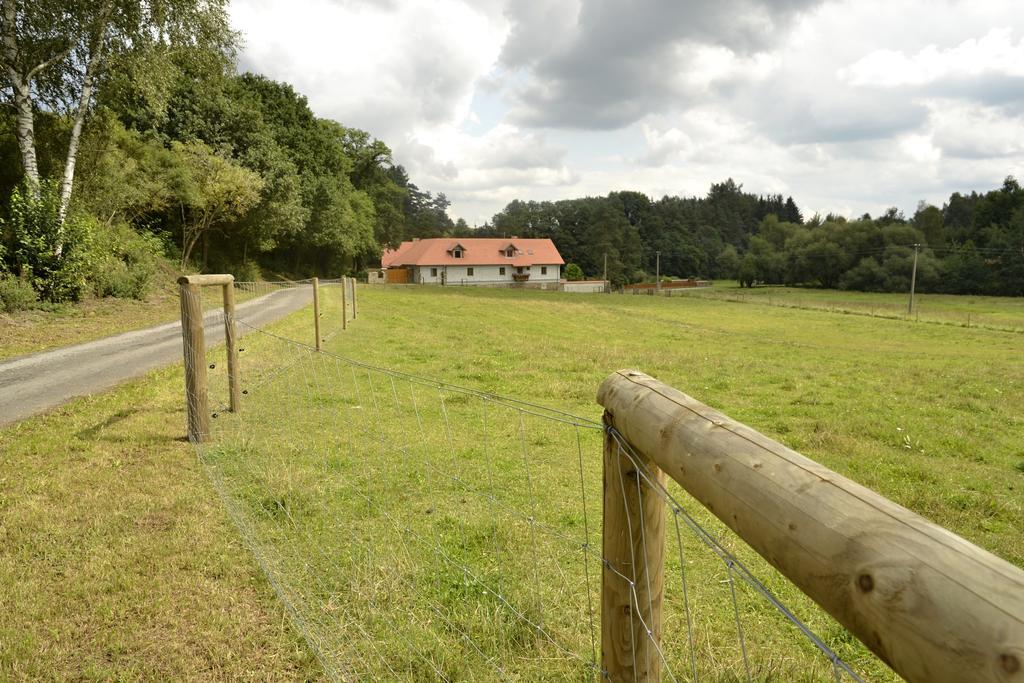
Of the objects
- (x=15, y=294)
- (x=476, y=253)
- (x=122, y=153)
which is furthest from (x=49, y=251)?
(x=476, y=253)

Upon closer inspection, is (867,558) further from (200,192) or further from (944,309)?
(944,309)

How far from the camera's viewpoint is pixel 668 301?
53.0 meters

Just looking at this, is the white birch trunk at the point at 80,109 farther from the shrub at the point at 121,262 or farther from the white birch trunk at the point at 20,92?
the shrub at the point at 121,262

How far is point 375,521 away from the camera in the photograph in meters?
5.10

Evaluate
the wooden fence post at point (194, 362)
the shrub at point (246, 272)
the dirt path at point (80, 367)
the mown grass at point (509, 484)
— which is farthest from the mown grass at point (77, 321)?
the shrub at point (246, 272)

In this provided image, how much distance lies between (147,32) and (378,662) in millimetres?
23185

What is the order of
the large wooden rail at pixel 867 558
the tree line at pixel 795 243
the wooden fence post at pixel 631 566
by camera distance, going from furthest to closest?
the tree line at pixel 795 243 < the wooden fence post at pixel 631 566 < the large wooden rail at pixel 867 558

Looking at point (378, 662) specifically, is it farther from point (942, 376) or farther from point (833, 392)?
point (942, 376)

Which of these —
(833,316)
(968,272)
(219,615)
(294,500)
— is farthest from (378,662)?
(968,272)

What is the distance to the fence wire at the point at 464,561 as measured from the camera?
10.8 ft

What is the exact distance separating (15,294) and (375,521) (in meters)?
15.9

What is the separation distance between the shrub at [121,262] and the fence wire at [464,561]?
15894 mm

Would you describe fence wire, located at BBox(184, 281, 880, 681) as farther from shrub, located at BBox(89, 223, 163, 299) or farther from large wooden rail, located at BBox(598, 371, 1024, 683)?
shrub, located at BBox(89, 223, 163, 299)

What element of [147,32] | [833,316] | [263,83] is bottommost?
[833,316]
